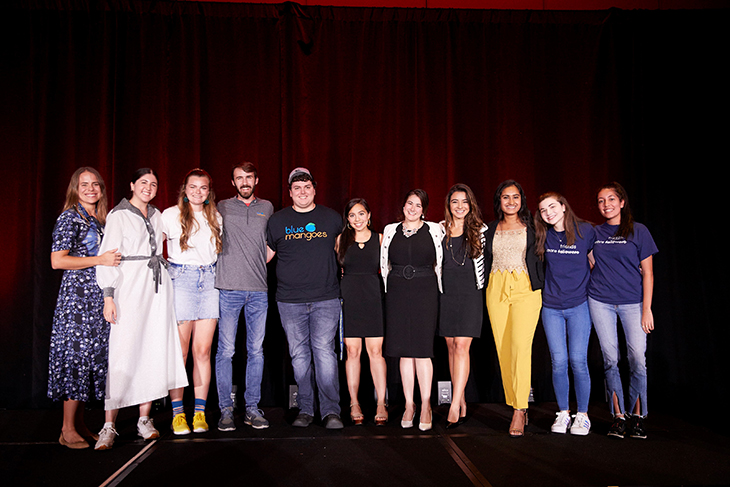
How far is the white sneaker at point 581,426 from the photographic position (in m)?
2.91

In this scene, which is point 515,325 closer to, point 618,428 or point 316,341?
point 618,428

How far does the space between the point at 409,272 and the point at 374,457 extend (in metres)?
1.15

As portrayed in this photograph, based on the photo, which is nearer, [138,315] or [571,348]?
[138,315]

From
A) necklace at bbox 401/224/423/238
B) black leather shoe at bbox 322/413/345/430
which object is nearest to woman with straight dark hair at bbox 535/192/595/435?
necklace at bbox 401/224/423/238

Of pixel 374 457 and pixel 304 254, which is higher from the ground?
pixel 304 254

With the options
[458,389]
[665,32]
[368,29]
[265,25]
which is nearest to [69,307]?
[458,389]

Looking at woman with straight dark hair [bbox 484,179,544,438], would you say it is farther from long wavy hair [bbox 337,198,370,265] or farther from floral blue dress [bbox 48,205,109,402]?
floral blue dress [bbox 48,205,109,402]

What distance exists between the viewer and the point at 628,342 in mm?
3000

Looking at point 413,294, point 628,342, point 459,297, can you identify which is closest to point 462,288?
point 459,297

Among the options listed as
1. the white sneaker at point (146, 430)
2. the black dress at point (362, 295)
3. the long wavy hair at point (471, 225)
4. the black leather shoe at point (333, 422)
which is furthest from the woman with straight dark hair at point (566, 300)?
the white sneaker at point (146, 430)

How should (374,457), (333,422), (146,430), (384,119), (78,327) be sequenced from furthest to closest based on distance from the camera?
(384,119) → (333,422) → (146,430) → (78,327) → (374,457)

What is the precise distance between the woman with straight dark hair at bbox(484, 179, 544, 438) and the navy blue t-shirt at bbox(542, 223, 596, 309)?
0.08 m

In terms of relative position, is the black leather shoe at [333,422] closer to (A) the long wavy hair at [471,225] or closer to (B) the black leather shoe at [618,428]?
(A) the long wavy hair at [471,225]

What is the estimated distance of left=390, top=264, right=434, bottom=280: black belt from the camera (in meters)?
3.05
